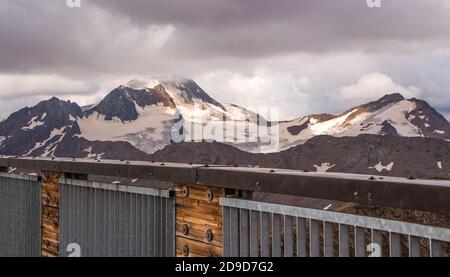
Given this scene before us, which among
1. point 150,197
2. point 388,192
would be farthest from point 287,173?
point 150,197

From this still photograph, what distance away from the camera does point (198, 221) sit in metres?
5.62

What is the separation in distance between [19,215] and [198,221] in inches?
192

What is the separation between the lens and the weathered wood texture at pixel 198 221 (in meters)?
5.31

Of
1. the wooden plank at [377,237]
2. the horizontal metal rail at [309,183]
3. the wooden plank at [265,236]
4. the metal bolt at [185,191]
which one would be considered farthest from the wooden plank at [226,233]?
the wooden plank at [377,237]

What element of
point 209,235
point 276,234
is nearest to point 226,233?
point 209,235

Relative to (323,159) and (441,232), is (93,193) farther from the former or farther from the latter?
(323,159)

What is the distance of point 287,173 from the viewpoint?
178 inches

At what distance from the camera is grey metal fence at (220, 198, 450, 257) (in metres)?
3.62

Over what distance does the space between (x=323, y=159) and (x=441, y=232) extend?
192 meters

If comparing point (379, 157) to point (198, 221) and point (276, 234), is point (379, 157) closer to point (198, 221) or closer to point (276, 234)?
point (198, 221)

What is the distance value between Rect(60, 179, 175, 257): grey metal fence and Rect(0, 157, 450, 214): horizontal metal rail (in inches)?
9.9

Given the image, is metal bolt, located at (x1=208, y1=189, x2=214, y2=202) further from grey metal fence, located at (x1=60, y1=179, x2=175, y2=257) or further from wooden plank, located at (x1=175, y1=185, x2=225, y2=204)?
grey metal fence, located at (x1=60, y1=179, x2=175, y2=257)

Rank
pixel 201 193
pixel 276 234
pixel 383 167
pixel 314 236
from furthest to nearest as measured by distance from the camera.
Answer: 1. pixel 383 167
2. pixel 201 193
3. pixel 276 234
4. pixel 314 236

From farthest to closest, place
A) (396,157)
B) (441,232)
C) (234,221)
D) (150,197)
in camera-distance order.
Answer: (396,157), (150,197), (234,221), (441,232)
